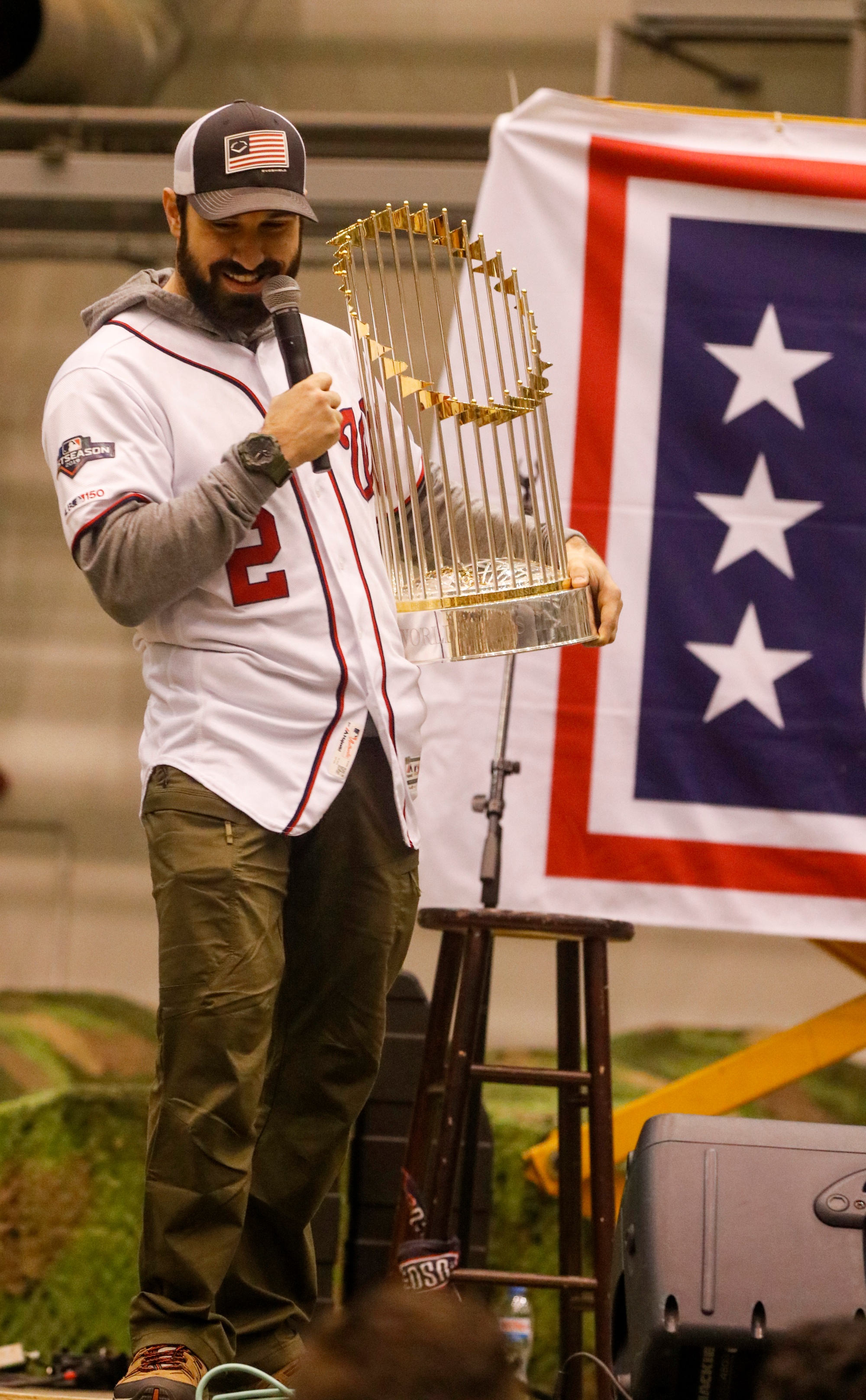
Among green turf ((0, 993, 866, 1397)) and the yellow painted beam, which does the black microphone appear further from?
green turf ((0, 993, 866, 1397))

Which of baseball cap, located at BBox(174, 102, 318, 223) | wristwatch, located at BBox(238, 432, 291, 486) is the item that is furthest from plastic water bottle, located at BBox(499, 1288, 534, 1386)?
baseball cap, located at BBox(174, 102, 318, 223)

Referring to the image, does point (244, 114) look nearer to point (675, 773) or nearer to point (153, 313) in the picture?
point (153, 313)

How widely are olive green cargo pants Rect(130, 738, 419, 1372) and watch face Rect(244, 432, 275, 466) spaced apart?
1.12ft

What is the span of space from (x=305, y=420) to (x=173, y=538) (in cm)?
18

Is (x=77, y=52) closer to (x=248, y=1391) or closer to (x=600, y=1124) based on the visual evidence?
(x=600, y=1124)

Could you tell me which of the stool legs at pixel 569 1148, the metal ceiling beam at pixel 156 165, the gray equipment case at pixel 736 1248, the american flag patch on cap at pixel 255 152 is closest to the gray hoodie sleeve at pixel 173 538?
the american flag patch on cap at pixel 255 152

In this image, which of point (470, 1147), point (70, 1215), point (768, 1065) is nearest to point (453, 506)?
point (470, 1147)

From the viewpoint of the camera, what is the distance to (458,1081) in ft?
7.57

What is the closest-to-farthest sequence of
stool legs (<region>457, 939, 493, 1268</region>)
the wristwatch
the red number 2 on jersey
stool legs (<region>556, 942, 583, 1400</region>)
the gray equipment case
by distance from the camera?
the gray equipment case, the wristwatch, the red number 2 on jersey, stool legs (<region>556, 942, 583, 1400</region>), stool legs (<region>457, 939, 493, 1268</region>)

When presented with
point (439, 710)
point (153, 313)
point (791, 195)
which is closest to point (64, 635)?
point (439, 710)

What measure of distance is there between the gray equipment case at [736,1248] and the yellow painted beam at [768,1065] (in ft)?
4.23

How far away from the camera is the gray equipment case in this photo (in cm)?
144

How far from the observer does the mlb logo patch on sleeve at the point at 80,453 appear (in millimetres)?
1744

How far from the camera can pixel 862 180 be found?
290 cm
